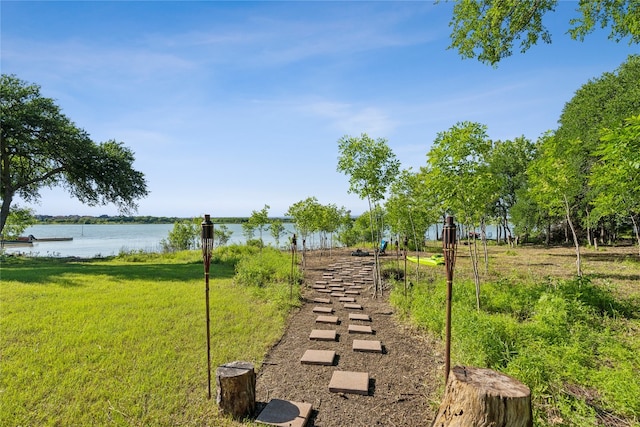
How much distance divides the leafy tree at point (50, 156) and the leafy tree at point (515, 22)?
53.5 feet

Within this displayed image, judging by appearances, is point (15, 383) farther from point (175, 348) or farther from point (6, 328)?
point (6, 328)

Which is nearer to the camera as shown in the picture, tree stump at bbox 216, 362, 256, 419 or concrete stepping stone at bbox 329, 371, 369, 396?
tree stump at bbox 216, 362, 256, 419

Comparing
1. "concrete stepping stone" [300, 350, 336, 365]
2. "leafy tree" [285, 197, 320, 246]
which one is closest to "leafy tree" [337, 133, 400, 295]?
"concrete stepping stone" [300, 350, 336, 365]

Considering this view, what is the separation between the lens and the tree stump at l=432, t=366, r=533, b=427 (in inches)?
88.3

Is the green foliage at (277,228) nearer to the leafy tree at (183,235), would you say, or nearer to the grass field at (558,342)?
the leafy tree at (183,235)

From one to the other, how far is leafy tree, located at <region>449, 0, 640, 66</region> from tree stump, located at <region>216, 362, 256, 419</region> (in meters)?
6.62

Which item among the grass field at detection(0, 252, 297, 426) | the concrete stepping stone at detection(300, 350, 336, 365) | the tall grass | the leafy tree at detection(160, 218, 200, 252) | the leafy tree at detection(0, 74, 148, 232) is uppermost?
the leafy tree at detection(0, 74, 148, 232)

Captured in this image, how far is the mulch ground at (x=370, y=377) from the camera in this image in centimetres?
326

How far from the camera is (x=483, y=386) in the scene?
236 cm

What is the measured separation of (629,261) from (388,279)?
1012cm

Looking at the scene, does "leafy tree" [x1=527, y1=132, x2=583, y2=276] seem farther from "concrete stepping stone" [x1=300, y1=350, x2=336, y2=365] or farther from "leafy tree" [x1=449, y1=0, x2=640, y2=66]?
"concrete stepping stone" [x1=300, y1=350, x2=336, y2=365]

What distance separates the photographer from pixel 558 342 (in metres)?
4.20

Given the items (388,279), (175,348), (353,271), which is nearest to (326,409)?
(175,348)

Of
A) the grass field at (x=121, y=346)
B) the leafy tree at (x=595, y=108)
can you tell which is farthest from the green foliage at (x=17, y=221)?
the leafy tree at (x=595, y=108)
